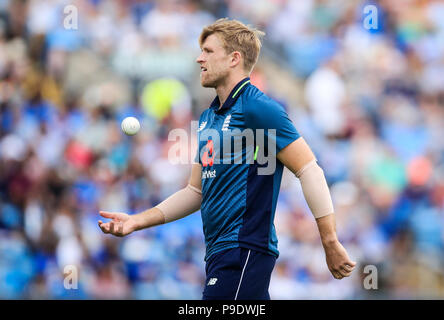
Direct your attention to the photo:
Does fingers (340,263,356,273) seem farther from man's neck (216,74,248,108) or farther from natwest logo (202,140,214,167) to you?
man's neck (216,74,248,108)

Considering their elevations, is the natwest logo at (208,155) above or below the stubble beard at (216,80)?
below

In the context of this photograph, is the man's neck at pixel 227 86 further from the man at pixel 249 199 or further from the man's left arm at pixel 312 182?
the man's left arm at pixel 312 182

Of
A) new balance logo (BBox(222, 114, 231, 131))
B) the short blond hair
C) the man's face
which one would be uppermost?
the short blond hair

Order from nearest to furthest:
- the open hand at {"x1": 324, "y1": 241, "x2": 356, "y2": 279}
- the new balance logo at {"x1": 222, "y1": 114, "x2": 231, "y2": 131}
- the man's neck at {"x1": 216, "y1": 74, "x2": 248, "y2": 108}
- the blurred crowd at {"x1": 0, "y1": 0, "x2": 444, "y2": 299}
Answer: the open hand at {"x1": 324, "y1": 241, "x2": 356, "y2": 279}, the new balance logo at {"x1": 222, "y1": 114, "x2": 231, "y2": 131}, the man's neck at {"x1": 216, "y1": 74, "x2": 248, "y2": 108}, the blurred crowd at {"x1": 0, "y1": 0, "x2": 444, "y2": 299}

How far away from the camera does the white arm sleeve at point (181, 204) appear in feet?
17.4

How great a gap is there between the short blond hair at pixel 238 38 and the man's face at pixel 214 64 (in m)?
0.05

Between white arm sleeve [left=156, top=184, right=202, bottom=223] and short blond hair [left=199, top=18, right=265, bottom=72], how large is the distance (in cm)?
97

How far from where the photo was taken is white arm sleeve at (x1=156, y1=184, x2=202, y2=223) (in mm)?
5312

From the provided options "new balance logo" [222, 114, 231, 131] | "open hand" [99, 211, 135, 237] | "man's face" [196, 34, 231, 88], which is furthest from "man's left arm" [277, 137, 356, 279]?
"open hand" [99, 211, 135, 237]

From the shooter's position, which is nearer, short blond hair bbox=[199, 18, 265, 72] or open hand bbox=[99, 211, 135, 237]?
open hand bbox=[99, 211, 135, 237]

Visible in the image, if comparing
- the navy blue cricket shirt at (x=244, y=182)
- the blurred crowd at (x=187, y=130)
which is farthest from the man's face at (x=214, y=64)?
the blurred crowd at (x=187, y=130)

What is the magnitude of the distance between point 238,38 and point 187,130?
19.0ft

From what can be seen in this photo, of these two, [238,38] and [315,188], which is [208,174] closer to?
[315,188]
